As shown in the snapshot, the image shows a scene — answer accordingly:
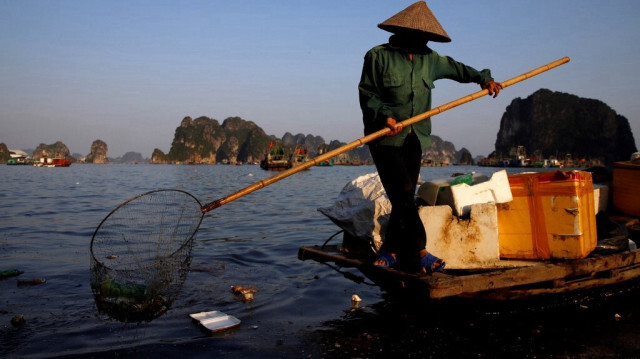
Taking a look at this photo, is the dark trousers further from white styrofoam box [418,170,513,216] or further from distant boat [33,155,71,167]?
distant boat [33,155,71,167]

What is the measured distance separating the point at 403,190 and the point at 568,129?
191 metres

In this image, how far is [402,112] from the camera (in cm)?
361

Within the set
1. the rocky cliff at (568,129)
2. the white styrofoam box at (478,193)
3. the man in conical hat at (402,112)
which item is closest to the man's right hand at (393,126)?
the man in conical hat at (402,112)

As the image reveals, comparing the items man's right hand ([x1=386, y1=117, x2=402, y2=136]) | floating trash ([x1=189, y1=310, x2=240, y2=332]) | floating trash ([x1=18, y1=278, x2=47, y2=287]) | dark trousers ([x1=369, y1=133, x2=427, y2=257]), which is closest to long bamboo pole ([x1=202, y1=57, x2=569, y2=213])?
man's right hand ([x1=386, y1=117, x2=402, y2=136])

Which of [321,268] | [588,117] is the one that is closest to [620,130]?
[588,117]

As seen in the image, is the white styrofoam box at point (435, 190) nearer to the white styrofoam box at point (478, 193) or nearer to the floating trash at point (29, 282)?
the white styrofoam box at point (478, 193)

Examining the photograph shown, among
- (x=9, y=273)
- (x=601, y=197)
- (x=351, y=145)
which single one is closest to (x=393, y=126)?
(x=351, y=145)

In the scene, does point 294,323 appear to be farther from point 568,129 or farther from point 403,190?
point 568,129

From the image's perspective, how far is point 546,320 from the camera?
4258 millimetres

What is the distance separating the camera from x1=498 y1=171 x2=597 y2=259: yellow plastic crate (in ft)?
12.6

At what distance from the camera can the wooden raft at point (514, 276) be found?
125 inches

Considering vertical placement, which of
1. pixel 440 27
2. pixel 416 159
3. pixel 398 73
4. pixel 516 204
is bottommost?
pixel 516 204

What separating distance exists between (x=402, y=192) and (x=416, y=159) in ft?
→ 1.19

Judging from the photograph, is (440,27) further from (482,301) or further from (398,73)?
(482,301)
